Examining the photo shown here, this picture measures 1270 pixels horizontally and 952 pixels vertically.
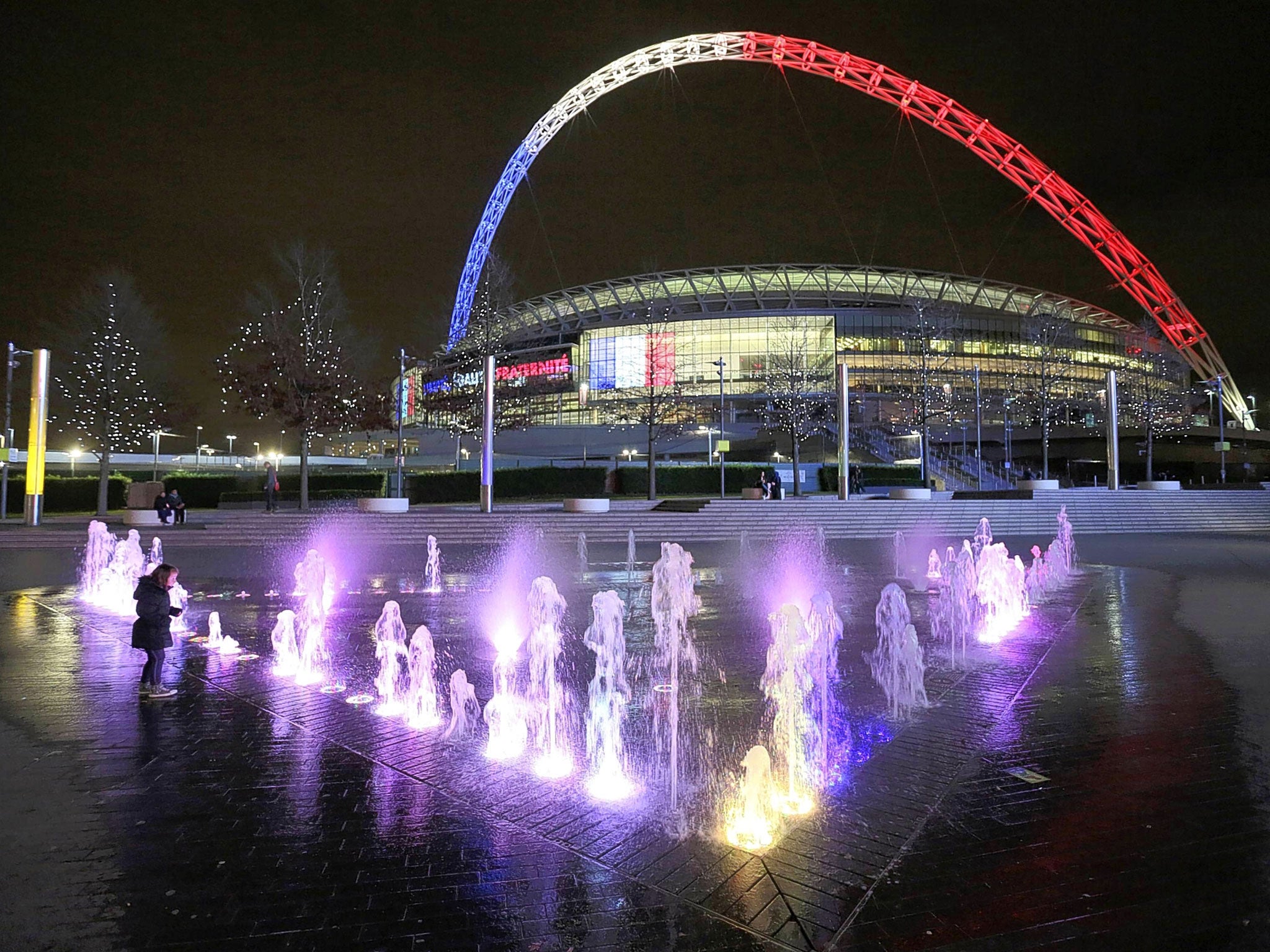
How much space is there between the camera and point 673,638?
980 centimetres

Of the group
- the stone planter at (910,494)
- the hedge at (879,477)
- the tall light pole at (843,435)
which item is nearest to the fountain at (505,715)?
the tall light pole at (843,435)

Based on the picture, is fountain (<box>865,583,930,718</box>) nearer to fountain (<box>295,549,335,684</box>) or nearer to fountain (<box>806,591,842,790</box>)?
fountain (<box>806,591,842,790</box>)

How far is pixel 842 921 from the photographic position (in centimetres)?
332

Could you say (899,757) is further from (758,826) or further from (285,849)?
(285,849)

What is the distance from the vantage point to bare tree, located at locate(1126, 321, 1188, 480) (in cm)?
4697

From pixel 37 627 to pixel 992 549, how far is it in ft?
48.0

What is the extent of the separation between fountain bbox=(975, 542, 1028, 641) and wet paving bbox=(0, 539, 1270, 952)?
9.50ft

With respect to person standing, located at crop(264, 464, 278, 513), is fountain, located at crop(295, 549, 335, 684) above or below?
below

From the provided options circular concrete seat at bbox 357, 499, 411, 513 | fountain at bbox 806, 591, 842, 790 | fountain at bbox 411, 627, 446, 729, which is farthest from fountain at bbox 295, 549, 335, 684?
circular concrete seat at bbox 357, 499, 411, 513

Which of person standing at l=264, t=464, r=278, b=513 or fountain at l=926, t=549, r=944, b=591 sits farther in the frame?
person standing at l=264, t=464, r=278, b=513

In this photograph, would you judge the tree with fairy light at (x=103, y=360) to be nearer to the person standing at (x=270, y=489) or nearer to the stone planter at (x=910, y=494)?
the person standing at (x=270, y=489)

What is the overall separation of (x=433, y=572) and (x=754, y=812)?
Answer: 13575 mm

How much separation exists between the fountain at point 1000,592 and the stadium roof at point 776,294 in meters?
60.5

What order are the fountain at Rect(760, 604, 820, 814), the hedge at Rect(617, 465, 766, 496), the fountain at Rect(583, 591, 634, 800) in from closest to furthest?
the fountain at Rect(760, 604, 820, 814) → the fountain at Rect(583, 591, 634, 800) → the hedge at Rect(617, 465, 766, 496)
